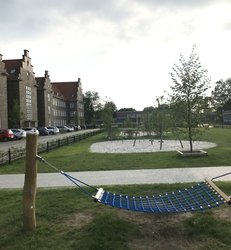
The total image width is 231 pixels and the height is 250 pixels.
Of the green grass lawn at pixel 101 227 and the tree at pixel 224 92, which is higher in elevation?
the tree at pixel 224 92

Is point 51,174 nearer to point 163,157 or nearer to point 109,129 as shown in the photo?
point 163,157

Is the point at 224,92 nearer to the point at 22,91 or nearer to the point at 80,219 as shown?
the point at 22,91

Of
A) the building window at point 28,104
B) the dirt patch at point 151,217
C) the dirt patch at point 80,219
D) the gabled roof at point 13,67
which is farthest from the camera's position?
the building window at point 28,104

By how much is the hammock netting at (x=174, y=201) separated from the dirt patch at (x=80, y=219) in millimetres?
510

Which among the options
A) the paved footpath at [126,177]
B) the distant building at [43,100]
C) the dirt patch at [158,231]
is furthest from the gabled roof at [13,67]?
the dirt patch at [158,231]

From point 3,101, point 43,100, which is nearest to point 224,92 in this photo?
point 43,100

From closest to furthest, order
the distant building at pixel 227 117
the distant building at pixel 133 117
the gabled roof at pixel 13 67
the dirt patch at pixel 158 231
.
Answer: the dirt patch at pixel 158 231, the distant building at pixel 133 117, the gabled roof at pixel 13 67, the distant building at pixel 227 117

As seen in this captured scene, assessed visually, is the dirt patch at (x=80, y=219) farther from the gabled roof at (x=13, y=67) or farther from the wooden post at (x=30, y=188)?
the gabled roof at (x=13, y=67)

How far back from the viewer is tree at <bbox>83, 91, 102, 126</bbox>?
13312 centimetres

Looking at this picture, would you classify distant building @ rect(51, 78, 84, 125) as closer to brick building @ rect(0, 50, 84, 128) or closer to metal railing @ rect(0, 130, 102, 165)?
brick building @ rect(0, 50, 84, 128)

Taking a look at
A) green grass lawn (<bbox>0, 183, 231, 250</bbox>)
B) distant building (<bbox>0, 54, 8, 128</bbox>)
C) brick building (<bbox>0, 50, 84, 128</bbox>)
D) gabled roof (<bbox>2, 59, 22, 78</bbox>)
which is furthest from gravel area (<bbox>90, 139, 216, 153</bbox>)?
gabled roof (<bbox>2, 59, 22, 78</bbox>)

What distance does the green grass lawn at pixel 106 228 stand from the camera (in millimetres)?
5988

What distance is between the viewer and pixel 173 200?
7.45m

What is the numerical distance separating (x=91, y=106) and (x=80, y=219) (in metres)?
130
